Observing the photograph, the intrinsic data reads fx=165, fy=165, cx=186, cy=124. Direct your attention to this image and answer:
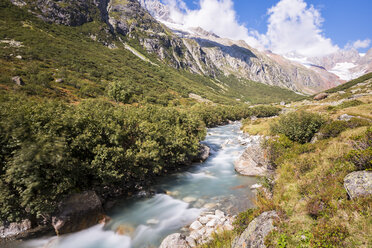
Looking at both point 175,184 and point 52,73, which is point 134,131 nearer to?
point 175,184

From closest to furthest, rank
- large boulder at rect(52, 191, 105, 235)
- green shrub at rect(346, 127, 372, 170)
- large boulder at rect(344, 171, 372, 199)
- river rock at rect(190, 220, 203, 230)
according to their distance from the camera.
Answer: large boulder at rect(344, 171, 372, 199) < green shrub at rect(346, 127, 372, 170) < large boulder at rect(52, 191, 105, 235) < river rock at rect(190, 220, 203, 230)

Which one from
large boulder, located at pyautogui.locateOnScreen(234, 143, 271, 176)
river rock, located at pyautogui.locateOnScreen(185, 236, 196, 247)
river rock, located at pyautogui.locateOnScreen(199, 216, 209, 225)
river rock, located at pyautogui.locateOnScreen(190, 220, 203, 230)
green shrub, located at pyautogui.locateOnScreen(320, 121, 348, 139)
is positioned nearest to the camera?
river rock, located at pyautogui.locateOnScreen(185, 236, 196, 247)

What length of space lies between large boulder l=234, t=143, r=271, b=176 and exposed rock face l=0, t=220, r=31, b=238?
80.0 ft

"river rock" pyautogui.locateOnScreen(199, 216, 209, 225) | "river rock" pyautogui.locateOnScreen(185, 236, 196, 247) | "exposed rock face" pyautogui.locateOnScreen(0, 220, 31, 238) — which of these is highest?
"river rock" pyautogui.locateOnScreen(185, 236, 196, 247)

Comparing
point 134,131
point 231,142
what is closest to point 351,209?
point 134,131

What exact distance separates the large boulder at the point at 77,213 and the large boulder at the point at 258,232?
11996 mm

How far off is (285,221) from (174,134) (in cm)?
1840

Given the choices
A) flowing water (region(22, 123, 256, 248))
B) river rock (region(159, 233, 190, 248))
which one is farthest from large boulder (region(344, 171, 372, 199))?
flowing water (region(22, 123, 256, 248))

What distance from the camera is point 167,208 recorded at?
58.2 feet

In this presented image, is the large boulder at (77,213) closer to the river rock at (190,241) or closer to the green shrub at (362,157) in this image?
the river rock at (190,241)

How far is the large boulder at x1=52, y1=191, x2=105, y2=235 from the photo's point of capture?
13047mm

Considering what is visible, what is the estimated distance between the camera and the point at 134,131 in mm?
21266

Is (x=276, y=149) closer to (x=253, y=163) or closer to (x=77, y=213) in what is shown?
(x=253, y=163)

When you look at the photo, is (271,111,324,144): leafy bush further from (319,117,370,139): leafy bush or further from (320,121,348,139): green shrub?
(319,117,370,139): leafy bush
